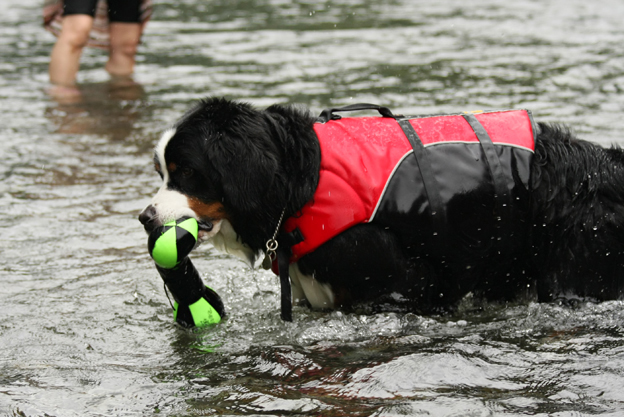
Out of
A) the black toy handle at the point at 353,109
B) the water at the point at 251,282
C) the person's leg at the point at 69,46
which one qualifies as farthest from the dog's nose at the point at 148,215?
the person's leg at the point at 69,46

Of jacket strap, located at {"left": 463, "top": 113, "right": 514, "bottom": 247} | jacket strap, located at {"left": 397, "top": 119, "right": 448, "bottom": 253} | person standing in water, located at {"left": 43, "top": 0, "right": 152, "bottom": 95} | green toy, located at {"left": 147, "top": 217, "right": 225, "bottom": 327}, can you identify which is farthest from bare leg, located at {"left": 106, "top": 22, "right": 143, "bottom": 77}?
jacket strap, located at {"left": 463, "top": 113, "right": 514, "bottom": 247}

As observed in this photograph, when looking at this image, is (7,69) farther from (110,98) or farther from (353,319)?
(353,319)

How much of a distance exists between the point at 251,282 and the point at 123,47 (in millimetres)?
4903

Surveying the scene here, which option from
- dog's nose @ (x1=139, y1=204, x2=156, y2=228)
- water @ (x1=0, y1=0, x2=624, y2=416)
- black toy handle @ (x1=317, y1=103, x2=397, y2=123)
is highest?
black toy handle @ (x1=317, y1=103, x2=397, y2=123)

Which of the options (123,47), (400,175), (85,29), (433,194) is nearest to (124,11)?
(123,47)

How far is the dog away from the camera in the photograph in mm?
3477

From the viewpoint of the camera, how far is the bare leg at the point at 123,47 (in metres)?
8.20

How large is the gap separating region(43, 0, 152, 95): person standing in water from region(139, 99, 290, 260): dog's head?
15.0 ft

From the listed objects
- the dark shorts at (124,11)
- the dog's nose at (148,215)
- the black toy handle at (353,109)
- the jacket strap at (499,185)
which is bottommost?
the dog's nose at (148,215)

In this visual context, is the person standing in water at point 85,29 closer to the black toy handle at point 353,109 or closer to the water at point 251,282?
the water at point 251,282

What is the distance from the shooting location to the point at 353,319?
3.76m

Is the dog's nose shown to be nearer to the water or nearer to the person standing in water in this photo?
the water

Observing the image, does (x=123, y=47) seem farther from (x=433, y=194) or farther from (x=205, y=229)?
(x=433, y=194)

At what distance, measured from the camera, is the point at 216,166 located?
343cm
